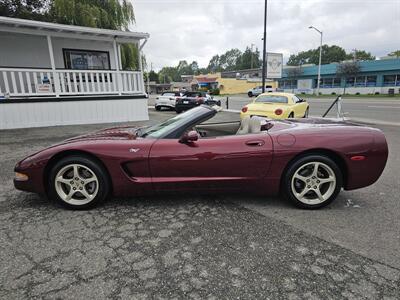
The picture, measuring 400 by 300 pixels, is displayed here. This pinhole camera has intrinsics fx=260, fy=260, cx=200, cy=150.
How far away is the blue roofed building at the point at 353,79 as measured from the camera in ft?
133

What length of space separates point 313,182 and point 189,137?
1.56 meters

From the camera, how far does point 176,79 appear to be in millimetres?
158000

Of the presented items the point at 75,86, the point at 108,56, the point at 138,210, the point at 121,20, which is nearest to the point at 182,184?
the point at 138,210

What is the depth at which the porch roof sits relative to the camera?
892cm

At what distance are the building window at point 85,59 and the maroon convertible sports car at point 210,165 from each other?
35.4 feet

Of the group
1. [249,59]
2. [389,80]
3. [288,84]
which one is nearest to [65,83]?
[389,80]

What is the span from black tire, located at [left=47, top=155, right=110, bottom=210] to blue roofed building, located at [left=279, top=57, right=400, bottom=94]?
49.0 meters

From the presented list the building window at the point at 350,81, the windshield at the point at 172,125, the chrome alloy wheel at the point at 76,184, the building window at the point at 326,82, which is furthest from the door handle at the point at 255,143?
the building window at the point at 326,82

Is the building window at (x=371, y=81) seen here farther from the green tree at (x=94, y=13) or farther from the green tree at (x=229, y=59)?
the green tree at (x=229, y=59)

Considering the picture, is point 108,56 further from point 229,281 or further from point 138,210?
point 229,281

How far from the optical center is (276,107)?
9.41 metres

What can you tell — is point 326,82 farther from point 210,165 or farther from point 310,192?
point 210,165

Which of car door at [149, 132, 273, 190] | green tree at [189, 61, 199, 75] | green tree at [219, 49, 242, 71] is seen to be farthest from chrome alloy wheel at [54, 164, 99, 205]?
green tree at [189, 61, 199, 75]

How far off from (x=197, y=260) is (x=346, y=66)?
50.7m
